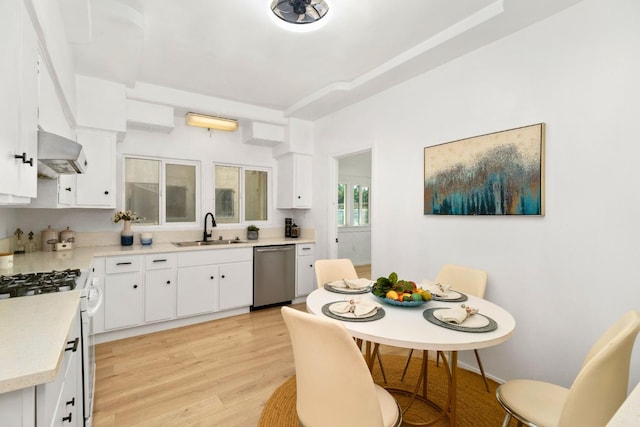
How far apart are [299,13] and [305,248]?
3013 mm

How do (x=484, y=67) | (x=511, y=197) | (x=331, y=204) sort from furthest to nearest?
(x=331, y=204) → (x=484, y=67) → (x=511, y=197)

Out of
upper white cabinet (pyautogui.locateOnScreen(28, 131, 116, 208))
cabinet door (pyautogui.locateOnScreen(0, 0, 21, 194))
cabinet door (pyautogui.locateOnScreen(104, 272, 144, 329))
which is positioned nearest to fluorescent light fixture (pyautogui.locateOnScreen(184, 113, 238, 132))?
upper white cabinet (pyautogui.locateOnScreen(28, 131, 116, 208))

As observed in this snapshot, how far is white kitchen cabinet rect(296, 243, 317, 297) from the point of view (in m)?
4.39

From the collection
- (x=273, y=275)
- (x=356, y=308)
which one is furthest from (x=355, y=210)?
(x=356, y=308)

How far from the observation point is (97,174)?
125 inches

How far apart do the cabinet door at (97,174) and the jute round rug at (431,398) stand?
260 cm

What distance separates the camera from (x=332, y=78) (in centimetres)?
337

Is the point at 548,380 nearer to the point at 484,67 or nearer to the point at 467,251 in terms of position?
the point at 467,251

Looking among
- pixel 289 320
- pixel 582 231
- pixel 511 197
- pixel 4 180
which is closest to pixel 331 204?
pixel 511 197

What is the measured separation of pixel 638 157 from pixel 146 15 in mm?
3312

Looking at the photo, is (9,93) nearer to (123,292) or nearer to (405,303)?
(405,303)

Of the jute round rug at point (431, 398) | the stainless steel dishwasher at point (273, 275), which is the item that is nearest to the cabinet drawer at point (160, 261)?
the stainless steel dishwasher at point (273, 275)

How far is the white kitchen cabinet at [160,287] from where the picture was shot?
10.9ft

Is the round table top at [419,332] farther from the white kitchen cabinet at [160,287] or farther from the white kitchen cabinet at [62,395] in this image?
the white kitchen cabinet at [160,287]
